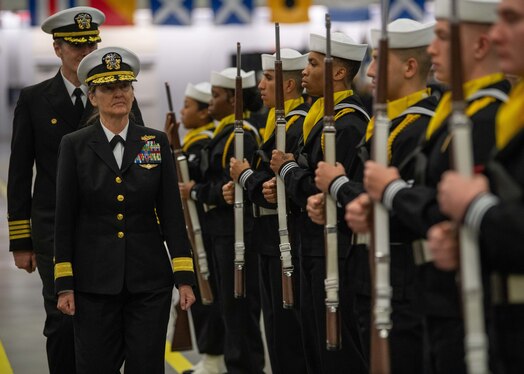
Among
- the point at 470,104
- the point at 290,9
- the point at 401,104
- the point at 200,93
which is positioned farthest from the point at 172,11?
the point at 470,104

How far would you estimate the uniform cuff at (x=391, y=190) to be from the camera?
3.90 meters

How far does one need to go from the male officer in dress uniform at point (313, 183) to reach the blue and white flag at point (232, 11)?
1236 cm

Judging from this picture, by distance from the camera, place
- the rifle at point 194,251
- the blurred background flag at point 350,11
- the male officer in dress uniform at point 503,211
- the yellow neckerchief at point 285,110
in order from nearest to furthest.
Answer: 1. the male officer in dress uniform at point 503,211
2. the yellow neckerchief at point 285,110
3. the rifle at point 194,251
4. the blurred background flag at point 350,11

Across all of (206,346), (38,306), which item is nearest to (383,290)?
(206,346)

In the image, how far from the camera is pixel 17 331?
9539 millimetres

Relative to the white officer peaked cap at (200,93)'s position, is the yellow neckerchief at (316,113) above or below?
above

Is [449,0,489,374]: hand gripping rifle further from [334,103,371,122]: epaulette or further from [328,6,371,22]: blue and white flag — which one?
[328,6,371,22]: blue and white flag

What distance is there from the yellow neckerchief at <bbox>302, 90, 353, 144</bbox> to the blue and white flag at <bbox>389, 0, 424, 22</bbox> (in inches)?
482

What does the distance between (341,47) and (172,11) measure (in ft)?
39.9

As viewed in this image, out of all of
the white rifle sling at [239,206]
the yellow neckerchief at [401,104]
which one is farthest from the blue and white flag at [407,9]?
the yellow neckerchief at [401,104]

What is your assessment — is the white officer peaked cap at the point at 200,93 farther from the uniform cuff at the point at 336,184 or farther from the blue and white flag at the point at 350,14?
the blue and white flag at the point at 350,14

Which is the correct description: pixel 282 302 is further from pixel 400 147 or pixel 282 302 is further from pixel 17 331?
pixel 17 331

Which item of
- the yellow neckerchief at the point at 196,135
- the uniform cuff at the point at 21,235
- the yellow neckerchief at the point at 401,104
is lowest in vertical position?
the yellow neckerchief at the point at 196,135

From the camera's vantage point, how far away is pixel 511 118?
11.5 feet
